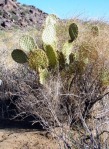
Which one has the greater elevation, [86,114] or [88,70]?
[88,70]

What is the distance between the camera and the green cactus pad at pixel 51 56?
798cm

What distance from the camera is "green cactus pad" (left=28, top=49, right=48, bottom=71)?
25.2 ft

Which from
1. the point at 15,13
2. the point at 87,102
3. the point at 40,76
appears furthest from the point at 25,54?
the point at 15,13

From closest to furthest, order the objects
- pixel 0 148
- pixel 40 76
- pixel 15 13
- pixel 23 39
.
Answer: pixel 0 148 < pixel 40 76 < pixel 23 39 < pixel 15 13

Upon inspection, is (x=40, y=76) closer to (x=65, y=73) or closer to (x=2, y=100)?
(x=65, y=73)

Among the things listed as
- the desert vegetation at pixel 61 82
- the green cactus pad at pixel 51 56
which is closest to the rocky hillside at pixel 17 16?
the desert vegetation at pixel 61 82

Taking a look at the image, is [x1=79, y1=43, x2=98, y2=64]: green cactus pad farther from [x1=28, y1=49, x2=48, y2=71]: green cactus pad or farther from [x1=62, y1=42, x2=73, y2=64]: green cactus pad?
[x1=28, y1=49, x2=48, y2=71]: green cactus pad

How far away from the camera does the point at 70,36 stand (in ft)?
27.7

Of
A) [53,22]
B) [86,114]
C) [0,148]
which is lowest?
[0,148]

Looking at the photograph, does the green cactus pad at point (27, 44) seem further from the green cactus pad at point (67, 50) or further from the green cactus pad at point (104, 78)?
the green cactus pad at point (104, 78)

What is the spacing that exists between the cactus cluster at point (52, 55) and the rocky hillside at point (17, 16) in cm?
2444

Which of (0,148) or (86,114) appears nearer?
(0,148)

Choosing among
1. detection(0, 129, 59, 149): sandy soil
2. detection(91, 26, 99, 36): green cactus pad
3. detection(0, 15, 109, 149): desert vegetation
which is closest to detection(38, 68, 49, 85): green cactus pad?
detection(0, 15, 109, 149): desert vegetation

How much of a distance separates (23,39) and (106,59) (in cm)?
165
